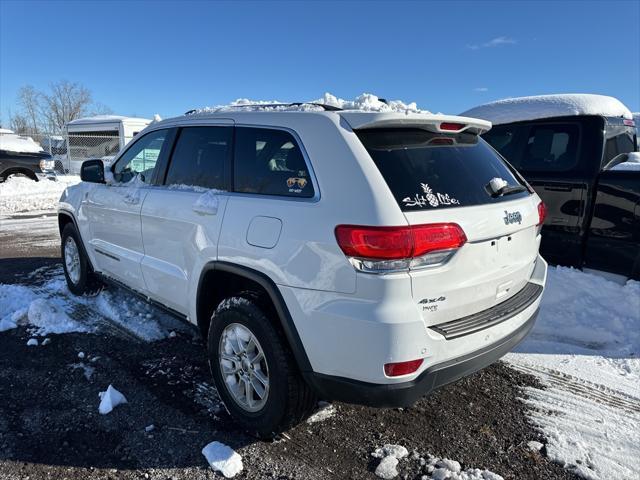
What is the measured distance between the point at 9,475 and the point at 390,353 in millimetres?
2113

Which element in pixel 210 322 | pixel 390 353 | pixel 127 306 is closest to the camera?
pixel 390 353

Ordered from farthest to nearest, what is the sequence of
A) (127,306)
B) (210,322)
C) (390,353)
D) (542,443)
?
1. (127,306)
2. (210,322)
3. (542,443)
4. (390,353)

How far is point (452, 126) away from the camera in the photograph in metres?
2.76

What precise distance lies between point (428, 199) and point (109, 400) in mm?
2420

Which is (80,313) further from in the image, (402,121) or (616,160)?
(616,160)

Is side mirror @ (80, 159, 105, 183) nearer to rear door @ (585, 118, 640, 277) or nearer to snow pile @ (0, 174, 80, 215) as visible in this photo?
rear door @ (585, 118, 640, 277)

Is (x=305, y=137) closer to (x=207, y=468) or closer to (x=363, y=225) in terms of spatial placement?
(x=363, y=225)

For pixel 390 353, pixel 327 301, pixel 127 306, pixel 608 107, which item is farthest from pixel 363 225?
pixel 608 107

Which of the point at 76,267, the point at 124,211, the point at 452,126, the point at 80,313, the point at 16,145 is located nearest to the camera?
the point at 452,126

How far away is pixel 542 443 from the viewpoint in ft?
9.23

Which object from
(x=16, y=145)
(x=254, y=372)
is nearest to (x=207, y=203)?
(x=254, y=372)

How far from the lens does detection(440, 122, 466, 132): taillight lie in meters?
2.71

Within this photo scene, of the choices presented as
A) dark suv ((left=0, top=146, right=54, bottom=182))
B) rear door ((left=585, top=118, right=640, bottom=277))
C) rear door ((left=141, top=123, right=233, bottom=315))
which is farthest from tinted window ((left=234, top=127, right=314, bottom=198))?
dark suv ((left=0, top=146, right=54, bottom=182))

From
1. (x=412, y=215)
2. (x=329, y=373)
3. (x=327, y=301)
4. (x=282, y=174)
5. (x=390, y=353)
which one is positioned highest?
(x=282, y=174)
